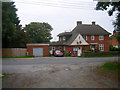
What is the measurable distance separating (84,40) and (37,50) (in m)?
11.3

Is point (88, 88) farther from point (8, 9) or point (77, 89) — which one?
point (8, 9)

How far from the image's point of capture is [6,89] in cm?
666

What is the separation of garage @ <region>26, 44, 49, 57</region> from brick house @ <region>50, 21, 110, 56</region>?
5474mm

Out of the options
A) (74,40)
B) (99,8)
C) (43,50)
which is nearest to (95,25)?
(74,40)

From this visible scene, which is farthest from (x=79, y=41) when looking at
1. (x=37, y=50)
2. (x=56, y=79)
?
(x=56, y=79)

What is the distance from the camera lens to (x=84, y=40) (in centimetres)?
3388

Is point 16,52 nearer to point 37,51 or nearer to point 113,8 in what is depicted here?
point 37,51

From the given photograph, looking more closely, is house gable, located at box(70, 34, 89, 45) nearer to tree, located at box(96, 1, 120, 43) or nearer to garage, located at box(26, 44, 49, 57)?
garage, located at box(26, 44, 49, 57)

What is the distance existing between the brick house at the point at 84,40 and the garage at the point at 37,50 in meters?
5.47

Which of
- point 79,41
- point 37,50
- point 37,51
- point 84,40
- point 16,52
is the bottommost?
point 16,52

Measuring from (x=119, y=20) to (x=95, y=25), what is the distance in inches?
1121

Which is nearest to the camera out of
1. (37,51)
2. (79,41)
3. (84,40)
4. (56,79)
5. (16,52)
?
(56,79)

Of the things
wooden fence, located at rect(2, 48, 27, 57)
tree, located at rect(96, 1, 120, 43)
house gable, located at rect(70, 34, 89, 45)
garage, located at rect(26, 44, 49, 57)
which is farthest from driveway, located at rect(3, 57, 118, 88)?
house gable, located at rect(70, 34, 89, 45)

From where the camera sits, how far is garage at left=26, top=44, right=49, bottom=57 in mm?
30156
